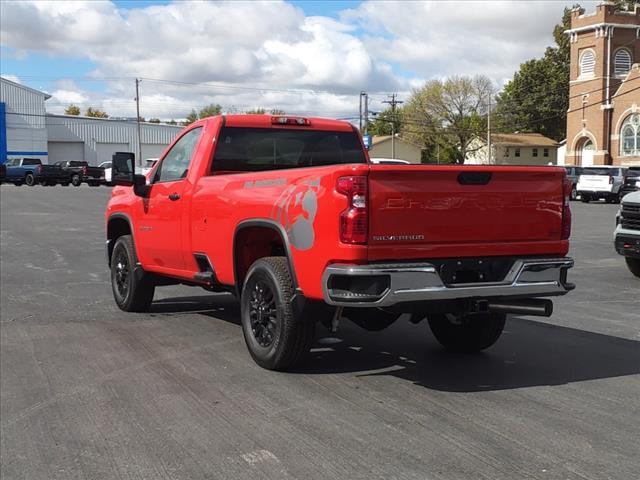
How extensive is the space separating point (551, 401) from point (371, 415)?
1.28 m

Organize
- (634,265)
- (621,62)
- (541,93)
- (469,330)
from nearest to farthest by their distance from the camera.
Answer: (469,330)
(634,265)
(621,62)
(541,93)

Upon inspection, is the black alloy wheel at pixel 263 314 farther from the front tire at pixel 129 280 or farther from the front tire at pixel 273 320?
the front tire at pixel 129 280

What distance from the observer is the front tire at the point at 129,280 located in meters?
8.14

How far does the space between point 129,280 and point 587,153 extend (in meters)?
54.4

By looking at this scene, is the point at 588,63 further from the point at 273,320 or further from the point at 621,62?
the point at 273,320

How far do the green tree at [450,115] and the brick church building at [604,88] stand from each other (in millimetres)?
18116

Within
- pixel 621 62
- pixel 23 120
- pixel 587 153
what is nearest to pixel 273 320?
pixel 587 153

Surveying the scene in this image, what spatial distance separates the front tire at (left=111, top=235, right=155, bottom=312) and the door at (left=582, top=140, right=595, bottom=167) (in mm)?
53125

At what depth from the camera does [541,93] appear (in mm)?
82062

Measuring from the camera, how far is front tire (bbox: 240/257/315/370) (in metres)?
5.45

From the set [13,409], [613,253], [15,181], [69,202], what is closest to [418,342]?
[13,409]

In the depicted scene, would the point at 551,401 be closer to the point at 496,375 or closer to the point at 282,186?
the point at 496,375

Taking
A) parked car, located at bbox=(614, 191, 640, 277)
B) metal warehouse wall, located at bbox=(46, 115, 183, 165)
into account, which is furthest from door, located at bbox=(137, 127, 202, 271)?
metal warehouse wall, located at bbox=(46, 115, 183, 165)

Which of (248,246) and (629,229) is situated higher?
(248,246)
